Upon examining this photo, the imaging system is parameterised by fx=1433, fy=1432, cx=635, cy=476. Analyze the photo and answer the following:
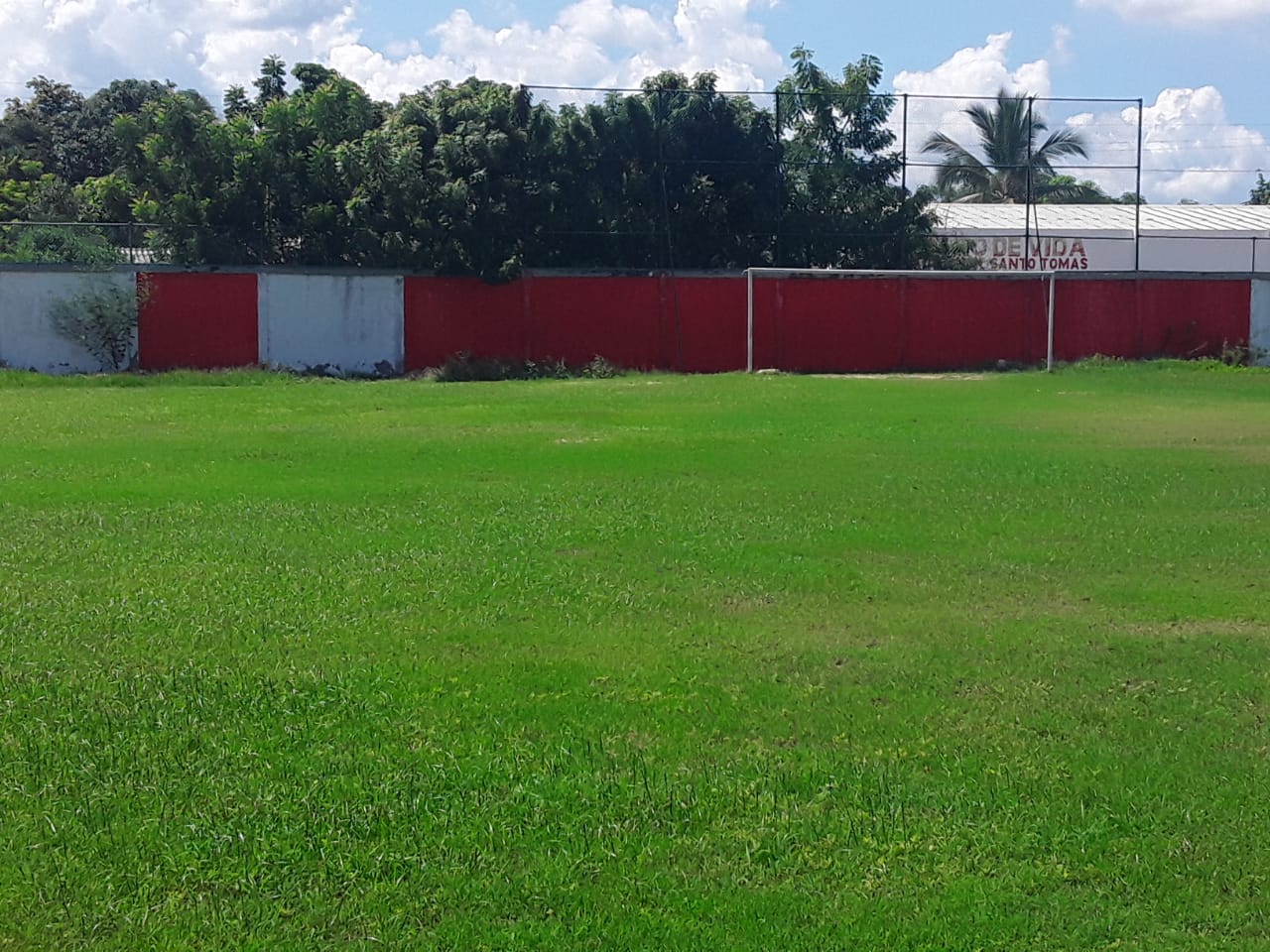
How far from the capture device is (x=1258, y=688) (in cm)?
635

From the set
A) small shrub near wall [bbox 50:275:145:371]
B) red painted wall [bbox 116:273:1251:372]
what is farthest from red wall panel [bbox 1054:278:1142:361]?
small shrub near wall [bbox 50:275:145:371]

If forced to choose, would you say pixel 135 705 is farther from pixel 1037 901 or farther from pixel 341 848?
pixel 1037 901

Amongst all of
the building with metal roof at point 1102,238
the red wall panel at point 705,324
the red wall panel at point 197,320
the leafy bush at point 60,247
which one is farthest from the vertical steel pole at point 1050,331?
the leafy bush at point 60,247

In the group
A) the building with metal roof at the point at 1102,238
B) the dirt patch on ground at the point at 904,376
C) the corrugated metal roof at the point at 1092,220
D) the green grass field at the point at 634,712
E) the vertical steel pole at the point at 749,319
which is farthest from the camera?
the corrugated metal roof at the point at 1092,220

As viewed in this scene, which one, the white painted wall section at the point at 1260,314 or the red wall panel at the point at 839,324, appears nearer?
the red wall panel at the point at 839,324

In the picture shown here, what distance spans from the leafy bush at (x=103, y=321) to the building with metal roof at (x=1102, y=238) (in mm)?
21062

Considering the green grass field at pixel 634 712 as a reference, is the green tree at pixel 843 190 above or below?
above

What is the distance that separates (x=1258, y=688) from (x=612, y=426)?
41.9 feet

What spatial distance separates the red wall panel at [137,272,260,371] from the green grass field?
798 inches

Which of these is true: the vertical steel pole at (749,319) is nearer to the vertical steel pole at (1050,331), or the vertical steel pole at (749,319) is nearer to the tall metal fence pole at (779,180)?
the tall metal fence pole at (779,180)

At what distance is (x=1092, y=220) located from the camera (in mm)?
45062

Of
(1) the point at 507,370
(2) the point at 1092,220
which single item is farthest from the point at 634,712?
(2) the point at 1092,220

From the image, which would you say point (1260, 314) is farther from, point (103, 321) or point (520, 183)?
point (103, 321)

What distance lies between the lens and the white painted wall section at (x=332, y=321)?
32969 millimetres
